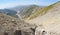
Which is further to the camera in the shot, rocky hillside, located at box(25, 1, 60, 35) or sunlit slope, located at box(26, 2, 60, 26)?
sunlit slope, located at box(26, 2, 60, 26)

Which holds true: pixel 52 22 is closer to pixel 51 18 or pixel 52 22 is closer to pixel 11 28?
pixel 51 18

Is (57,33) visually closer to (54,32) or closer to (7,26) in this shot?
(54,32)

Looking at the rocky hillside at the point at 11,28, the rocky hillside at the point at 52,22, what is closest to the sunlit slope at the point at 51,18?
the rocky hillside at the point at 52,22

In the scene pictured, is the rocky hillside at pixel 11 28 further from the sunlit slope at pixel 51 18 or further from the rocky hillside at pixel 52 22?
the sunlit slope at pixel 51 18

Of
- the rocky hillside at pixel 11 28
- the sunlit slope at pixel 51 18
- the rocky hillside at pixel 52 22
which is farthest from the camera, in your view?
the sunlit slope at pixel 51 18

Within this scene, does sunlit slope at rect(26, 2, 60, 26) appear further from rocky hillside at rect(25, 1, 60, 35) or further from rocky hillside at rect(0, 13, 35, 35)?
rocky hillside at rect(0, 13, 35, 35)

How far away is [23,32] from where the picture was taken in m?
21.3

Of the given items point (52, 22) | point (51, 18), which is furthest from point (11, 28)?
point (51, 18)

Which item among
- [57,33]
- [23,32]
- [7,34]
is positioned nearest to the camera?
[57,33]

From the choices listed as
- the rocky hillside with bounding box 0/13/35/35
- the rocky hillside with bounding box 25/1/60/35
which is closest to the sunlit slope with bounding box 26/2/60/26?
the rocky hillside with bounding box 25/1/60/35

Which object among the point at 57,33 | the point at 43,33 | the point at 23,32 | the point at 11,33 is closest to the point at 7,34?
the point at 11,33

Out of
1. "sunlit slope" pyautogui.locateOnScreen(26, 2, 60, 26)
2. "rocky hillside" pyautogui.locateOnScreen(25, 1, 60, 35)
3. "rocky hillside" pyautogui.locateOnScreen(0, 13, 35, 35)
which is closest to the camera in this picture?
"rocky hillside" pyautogui.locateOnScreen(25, 1, 60, 35)

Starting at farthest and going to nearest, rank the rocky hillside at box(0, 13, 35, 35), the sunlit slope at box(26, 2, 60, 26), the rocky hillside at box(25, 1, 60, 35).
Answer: the sunlit slope at box(26, 2, 60, 26) → the rocky hillside at box(0, 13, 35, 35) → the rocky hillside at box(25, 1, 60, 35)

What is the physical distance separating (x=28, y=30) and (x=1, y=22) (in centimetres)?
293
